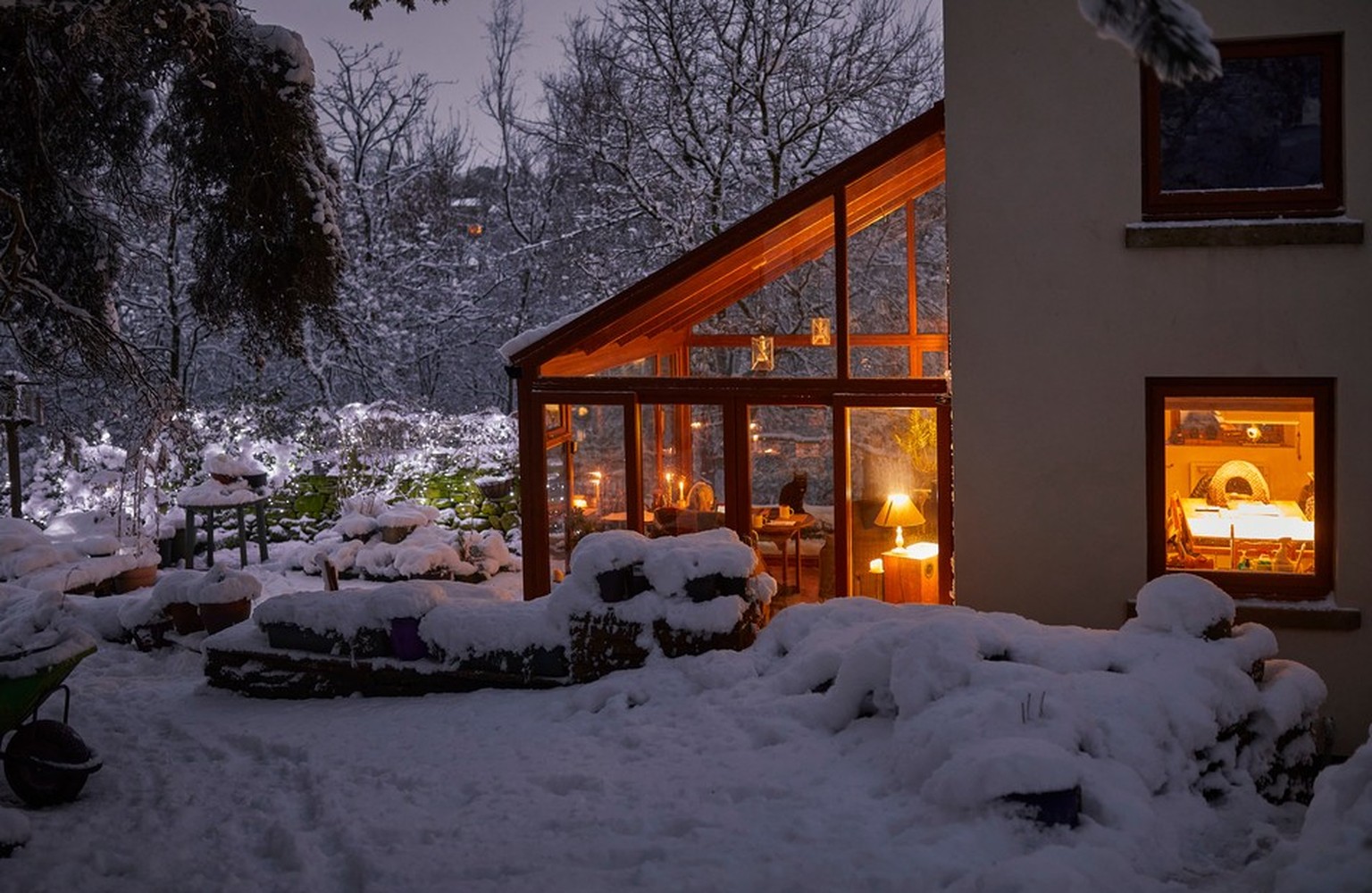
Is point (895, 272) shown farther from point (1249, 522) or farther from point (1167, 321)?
point (1249, 522)

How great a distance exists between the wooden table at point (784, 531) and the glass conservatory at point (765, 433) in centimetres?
2

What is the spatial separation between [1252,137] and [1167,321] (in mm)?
1318

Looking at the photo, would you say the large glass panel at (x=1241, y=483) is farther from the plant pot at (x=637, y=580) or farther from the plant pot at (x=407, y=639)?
→ the plant pot at (x=407, y=639)

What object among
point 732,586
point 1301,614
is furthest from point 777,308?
point 732,586

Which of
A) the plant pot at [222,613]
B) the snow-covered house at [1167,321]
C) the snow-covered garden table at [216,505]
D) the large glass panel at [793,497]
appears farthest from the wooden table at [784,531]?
the snow-covered garden table at [216,505]

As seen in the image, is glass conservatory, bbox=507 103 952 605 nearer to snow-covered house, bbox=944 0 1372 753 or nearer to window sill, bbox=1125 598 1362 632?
snow-covered house, bbox=944 0 1372 753

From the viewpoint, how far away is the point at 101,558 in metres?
13.2

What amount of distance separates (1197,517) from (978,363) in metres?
1.82

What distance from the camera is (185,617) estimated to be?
31.7 feet

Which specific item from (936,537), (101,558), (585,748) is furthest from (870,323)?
(585,748)

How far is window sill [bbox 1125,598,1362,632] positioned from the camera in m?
7.49

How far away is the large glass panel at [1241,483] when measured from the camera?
765 cm

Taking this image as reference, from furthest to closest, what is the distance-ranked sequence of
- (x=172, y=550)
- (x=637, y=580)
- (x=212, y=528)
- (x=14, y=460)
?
(x=172, y=550) → (x=212, y=528) → (x=14, y=460) → (x=637, y=580)

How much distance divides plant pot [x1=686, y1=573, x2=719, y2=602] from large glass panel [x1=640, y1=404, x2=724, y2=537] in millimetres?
3690
